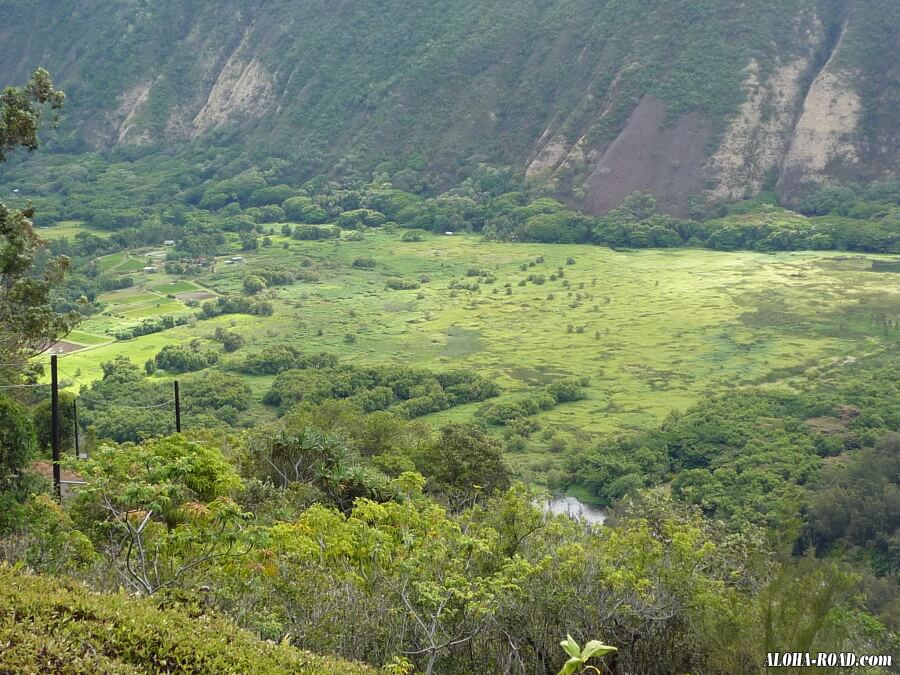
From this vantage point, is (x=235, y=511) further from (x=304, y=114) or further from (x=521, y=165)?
(x=304, y=114)

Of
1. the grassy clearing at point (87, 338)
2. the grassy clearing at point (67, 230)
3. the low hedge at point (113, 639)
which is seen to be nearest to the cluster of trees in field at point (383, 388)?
the grassy clearing at point (87, 338)

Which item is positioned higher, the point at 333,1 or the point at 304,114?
the point at 333,1

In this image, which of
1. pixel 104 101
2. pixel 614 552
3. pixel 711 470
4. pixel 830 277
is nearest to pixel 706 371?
pixel 711 470

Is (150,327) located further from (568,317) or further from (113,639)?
(113,639)

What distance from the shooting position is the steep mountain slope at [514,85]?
9188 cm

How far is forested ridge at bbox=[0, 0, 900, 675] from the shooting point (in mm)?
12961

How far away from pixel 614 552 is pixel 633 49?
95529 millimetres

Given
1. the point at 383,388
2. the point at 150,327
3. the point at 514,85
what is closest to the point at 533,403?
the point at 383,388

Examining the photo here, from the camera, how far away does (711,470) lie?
121ft

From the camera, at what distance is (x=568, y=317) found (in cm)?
6288

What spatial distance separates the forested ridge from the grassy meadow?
0.38 meters

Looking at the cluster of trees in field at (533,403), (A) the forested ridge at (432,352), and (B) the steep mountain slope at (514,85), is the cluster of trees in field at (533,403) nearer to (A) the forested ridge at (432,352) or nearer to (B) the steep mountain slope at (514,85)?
(A) the forested ridge at (432,352)

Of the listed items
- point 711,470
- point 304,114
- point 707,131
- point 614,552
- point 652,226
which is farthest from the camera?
point 304,114

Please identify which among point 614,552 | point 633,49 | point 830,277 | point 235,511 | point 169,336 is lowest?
point 169,336
